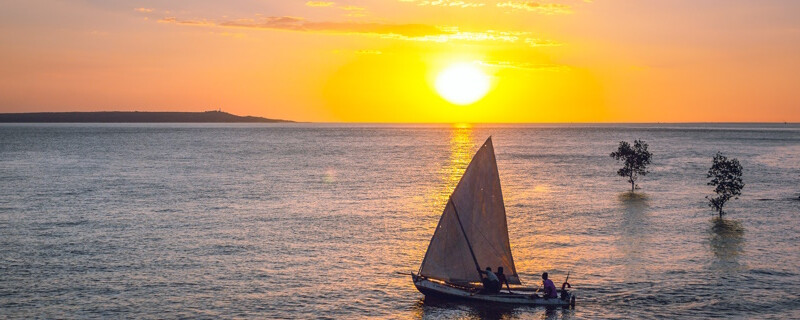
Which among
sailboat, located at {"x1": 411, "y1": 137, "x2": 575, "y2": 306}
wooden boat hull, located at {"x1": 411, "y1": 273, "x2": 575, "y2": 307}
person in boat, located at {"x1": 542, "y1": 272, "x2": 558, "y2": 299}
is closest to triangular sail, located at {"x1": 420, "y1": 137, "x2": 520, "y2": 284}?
sailboat, located at {"x1": 411, "y1": 137, "x2": 575, "y2": 306}

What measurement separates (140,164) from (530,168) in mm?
94895

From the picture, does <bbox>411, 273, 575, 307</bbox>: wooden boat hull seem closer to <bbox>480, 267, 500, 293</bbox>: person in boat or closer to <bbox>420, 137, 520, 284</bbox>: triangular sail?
<bbox>480, 267, 500, 293</bbox>: person in boat

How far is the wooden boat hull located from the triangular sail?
0.93 metres

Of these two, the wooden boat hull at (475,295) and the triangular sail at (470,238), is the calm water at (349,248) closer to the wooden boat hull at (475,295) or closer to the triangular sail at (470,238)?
the wooden boat hull at (475,295)

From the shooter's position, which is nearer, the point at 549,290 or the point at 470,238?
the point at 549,290

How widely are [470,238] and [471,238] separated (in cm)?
7

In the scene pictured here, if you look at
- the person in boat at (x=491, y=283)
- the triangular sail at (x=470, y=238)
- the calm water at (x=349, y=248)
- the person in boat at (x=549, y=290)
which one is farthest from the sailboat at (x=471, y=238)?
the calm water at (x=349, y=248)

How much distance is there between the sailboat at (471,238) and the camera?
160ft

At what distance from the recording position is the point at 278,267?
5847cm

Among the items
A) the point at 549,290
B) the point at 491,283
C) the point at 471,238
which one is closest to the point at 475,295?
the point at 491,283

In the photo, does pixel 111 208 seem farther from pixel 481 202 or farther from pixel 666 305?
pixel 666 305

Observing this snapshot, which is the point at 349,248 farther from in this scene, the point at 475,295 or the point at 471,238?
the point at 475,295

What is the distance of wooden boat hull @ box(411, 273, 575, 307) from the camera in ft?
152

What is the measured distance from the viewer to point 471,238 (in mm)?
49406
